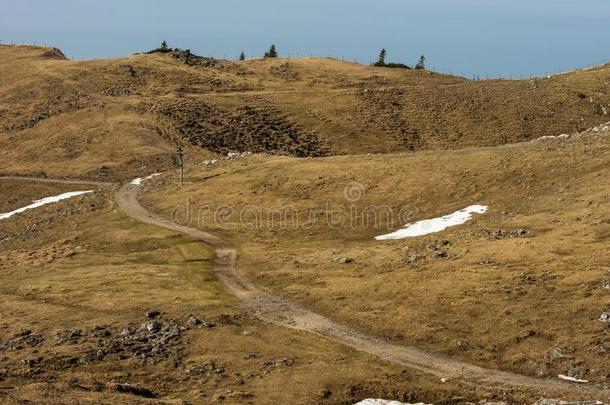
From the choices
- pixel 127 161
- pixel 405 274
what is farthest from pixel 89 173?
pixel 405 274

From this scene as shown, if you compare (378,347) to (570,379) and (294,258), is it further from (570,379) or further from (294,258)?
(294,258)

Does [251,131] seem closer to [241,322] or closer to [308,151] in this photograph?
[308,151]

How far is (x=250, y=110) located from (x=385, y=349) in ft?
380

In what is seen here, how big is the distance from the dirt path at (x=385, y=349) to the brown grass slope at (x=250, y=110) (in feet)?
233

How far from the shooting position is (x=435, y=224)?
7219 cm

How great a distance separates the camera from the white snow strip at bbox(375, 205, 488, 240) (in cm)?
7101

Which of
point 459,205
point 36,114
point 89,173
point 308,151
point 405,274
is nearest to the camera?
point 405,274

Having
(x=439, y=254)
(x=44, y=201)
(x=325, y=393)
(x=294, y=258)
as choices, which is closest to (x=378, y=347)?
(x=325, y=393)

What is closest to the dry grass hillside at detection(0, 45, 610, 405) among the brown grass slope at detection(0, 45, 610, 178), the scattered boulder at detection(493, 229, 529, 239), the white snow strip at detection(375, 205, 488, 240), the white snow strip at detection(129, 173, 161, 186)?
the scattered boulder at detection(493, 229, 529, 239)

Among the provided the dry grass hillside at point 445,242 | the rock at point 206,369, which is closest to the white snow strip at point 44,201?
the dry grass hillside at point 445,242

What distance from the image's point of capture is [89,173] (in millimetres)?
126688

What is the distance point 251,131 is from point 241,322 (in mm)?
100971

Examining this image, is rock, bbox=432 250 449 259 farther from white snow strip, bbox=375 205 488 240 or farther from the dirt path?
the dirt path

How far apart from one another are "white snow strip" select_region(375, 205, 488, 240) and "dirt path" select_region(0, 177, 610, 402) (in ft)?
57.1
